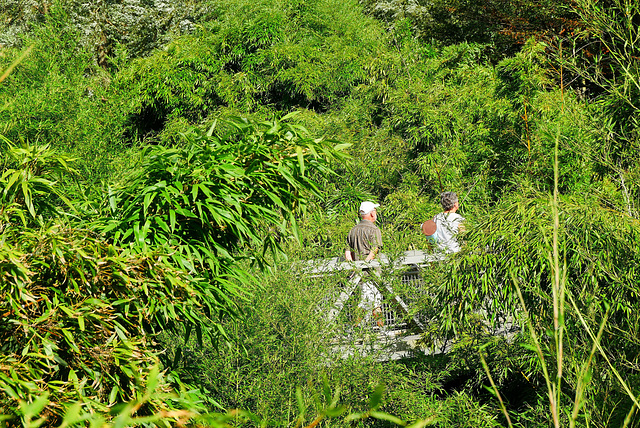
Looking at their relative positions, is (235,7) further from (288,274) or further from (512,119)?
(288,274)

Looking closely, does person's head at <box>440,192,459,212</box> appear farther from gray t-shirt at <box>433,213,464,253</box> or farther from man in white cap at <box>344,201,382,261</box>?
man in white cap at <box>344,201,382,261</box>

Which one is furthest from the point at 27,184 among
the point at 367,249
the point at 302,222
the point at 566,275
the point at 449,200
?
the point at 449,200

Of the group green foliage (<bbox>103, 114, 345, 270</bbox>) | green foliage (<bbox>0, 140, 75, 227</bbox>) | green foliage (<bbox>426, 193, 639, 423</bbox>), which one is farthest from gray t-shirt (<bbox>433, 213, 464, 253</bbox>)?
green foliage (<bbox>0, 140, 75, 227</bbox>)

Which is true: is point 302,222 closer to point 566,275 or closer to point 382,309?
point 382,309

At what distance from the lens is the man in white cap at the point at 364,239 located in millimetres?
5109

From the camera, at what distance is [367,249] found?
5.20 meters

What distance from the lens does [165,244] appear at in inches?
84.3

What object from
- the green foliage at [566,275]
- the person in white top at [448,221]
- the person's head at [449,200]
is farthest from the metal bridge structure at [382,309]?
the green foliage at [566,275]

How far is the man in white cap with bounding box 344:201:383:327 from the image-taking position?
4786 mm

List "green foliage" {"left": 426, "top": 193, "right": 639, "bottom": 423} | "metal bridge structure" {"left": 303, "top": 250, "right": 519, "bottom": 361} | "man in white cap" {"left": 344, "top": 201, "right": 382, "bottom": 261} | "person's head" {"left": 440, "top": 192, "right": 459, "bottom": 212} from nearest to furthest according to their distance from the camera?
"green foliage" {"left": 426, "top": 193, "right": 639, "bottom": 423} < "metal bridge structure" {"left": 303, "top": 250, "right": 519, "bottom": 361} < "person's head" {"left": 440, "top": 192, "right": 459, "bottom": 212} < "man in white cap" {"left": 344, "top": 201, "right": 382, "bottom": 261}

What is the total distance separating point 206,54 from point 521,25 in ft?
18.6

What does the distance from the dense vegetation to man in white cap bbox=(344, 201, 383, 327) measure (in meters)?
0.17

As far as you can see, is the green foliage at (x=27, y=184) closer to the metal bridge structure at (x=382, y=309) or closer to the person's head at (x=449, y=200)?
the metal bridge structure at (x=382, y=309)

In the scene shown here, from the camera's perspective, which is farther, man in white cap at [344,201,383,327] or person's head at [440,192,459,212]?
person's head at [440,192,459,212]
